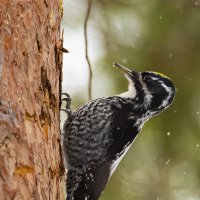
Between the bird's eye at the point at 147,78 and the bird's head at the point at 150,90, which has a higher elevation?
the bird's eye at the point at 147,78

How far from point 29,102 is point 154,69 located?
2076 mm

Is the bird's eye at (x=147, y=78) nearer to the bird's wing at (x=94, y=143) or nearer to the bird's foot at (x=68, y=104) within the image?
the bird's wing at (x=94, y=143)

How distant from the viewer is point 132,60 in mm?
4074

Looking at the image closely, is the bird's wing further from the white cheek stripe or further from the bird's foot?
the white cheek stripe

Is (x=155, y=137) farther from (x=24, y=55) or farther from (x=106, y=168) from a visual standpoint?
(x=24, y=55)

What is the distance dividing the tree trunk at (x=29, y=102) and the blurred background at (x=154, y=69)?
1520 mm

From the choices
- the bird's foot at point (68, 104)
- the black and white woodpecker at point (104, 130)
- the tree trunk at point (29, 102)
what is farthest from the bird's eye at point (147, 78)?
the tree trunk at point (29, 102)

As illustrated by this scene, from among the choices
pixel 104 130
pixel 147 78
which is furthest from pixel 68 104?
pixel 147 78

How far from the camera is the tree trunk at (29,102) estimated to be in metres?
1.86

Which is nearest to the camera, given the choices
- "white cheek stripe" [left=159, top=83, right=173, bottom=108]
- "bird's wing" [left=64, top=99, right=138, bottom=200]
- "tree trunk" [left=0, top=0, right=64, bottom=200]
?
"tree trunk" [left=0, top=0, right=64, bottom=200]

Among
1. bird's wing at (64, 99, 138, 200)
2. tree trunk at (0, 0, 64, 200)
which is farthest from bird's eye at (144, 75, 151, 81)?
tree trunk at (0, 0, 64, 200)

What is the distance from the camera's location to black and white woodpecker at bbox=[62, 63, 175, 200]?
3398 mm

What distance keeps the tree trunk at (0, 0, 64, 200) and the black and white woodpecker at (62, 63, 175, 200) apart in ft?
Answer: 3.48

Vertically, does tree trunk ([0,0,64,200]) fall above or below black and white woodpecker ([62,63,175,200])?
above
